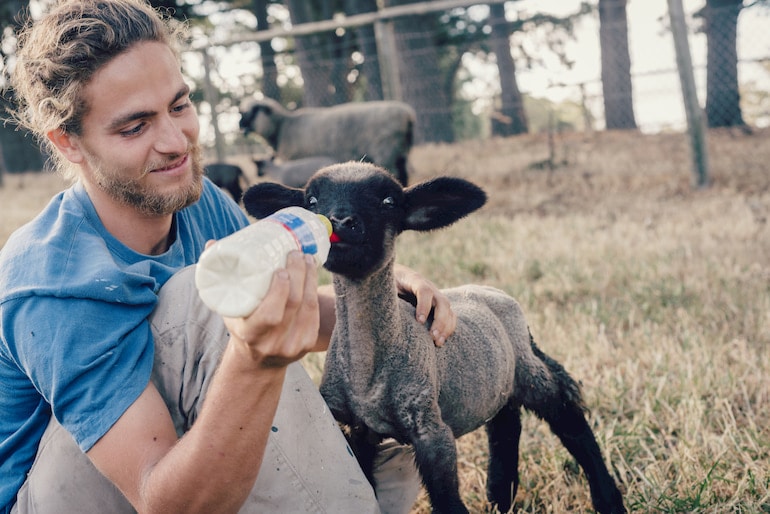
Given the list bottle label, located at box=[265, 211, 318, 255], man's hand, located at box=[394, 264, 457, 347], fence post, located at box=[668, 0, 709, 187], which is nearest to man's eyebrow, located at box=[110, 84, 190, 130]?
bottle label, located at box=[265, 211, 318, 255]

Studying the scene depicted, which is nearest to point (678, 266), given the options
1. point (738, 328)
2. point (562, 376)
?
point (738, 328)

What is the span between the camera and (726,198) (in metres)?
8.31

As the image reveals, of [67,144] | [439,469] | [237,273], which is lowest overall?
[439,469]

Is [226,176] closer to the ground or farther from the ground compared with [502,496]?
farther from the ground

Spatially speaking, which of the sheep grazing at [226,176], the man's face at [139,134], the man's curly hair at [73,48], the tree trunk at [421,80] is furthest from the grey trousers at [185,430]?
the tree trunk at [421,80]

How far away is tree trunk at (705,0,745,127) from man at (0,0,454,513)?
11.6 metres

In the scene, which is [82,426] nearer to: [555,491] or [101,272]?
[101,272]

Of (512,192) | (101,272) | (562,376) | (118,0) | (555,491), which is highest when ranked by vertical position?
(118,0)

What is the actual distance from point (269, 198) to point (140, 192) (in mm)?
559

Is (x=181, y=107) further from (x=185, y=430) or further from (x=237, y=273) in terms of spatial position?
(x=237, y=273)

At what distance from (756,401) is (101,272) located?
2997mm

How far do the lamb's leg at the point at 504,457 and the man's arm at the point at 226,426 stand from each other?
1.36 m

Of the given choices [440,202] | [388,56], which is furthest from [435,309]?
[388,56]

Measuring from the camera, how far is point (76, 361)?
2.09 meters
